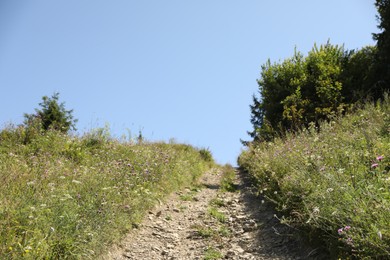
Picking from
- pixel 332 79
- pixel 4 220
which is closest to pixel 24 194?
pixel 4 220

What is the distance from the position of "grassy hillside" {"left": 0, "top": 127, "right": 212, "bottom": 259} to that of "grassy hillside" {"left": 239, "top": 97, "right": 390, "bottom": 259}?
298cm

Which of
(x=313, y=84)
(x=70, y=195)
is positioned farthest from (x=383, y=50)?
(x=70, y=195)

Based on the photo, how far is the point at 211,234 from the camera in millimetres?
6680

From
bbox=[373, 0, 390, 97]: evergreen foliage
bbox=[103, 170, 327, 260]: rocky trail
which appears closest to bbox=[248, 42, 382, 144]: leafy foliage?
bbox=[373, 0, 390, 97]: evergreen foliage

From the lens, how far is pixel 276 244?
5898mm

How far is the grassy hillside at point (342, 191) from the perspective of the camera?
12.7ft

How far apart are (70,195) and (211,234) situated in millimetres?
2852

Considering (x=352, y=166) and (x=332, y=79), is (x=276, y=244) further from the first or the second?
(x=332, y=79)

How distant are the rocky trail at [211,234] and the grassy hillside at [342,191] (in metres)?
0.47

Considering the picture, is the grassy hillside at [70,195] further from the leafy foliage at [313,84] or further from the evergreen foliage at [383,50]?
the evergreen foliage at [383,50]

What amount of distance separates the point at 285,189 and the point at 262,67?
13.5m

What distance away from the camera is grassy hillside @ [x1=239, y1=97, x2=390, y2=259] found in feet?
12.7

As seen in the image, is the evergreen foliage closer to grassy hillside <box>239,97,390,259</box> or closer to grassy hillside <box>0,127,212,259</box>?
grassy hillside <box>239,97,390,259</box>

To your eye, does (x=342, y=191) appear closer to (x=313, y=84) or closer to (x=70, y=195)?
(x=70, y=195)
